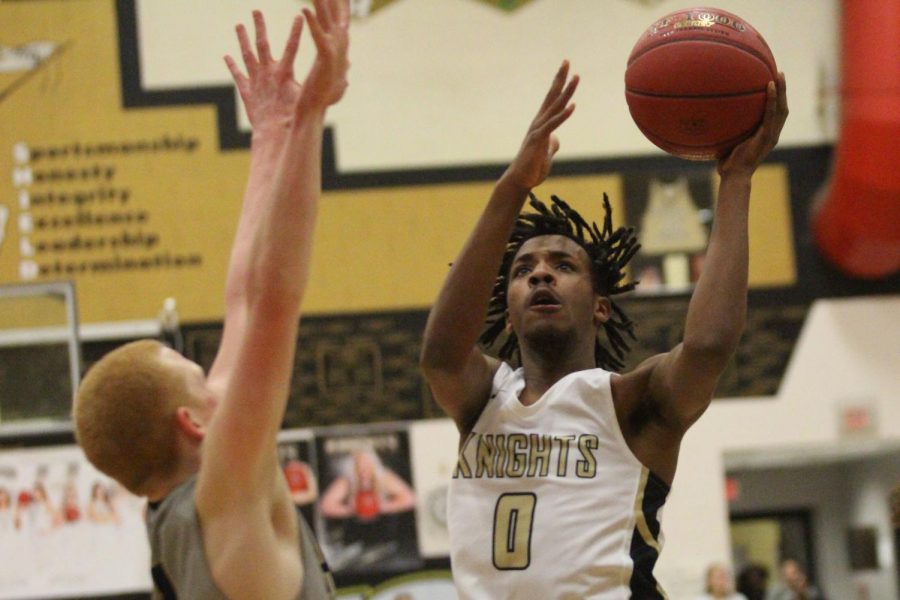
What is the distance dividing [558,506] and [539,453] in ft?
0.47

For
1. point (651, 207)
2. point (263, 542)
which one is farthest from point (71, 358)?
point (263, 542)

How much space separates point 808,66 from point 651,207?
154 centimetres

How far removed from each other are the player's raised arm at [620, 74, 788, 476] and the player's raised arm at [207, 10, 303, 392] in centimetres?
94

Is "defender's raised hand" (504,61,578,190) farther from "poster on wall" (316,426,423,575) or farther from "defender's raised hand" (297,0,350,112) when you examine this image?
"poster on wall" (316,426,423,575)

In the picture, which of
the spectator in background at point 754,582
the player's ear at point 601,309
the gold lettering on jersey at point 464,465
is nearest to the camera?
the gold lettering on jersey at point 464,465

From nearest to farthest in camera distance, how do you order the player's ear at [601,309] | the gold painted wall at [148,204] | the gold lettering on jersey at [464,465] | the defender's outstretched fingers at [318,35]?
the defender's outstretched fingers at [318,35] < the gold lettering on jersey at [464,465] < the player's ear at [601,309] < the gold painted wall at [148,204]

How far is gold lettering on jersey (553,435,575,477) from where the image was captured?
9.49 ft

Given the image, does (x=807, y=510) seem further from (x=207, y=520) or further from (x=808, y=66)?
(x=207, y=520)

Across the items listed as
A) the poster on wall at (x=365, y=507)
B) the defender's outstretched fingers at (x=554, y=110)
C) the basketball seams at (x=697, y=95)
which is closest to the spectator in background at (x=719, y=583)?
the poster on wall at (x=365, y=507)

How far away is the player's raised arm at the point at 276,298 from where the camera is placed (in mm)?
1903

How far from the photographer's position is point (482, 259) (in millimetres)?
2910

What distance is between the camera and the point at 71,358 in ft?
28.2

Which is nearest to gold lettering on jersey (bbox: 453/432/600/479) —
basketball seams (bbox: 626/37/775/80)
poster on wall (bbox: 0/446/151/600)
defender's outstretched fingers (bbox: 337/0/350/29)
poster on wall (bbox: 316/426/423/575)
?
basketball seams (bbox: 626/37/775/80)

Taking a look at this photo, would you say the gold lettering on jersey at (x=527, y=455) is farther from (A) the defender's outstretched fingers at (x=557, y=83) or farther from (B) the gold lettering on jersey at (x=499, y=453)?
(A) the defender's outstretched fingers at (x=557, y=83)
